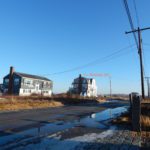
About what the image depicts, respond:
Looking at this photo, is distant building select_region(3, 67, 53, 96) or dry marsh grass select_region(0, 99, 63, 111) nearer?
dry marsh grass select_region(0, 99, 63, 111)

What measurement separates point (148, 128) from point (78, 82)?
87.8 metres

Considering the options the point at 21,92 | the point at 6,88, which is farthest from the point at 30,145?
the point at 6,88

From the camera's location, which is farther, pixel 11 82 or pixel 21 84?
pixel 11 82

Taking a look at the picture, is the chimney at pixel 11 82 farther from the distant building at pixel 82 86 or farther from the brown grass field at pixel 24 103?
the distant building at pixel 82 86

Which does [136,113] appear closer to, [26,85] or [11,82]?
[11,82]

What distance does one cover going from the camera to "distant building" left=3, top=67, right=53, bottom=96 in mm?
67125

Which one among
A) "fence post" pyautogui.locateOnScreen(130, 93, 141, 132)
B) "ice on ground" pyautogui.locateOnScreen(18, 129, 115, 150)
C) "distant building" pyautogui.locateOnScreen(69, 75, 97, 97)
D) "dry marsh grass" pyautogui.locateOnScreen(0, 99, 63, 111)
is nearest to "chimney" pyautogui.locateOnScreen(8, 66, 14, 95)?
"distant building" pyautogui.locateOnScreen(69, 75, 97, 97)

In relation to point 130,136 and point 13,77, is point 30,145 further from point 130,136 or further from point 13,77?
point 13,77

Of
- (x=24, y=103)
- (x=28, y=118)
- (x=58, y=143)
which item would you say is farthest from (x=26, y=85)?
(x=58, y=143)

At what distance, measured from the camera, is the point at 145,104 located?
1609 cm

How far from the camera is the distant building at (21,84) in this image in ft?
220

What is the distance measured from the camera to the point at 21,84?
66875mm

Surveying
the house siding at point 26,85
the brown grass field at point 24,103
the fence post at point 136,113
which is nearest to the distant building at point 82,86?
the house siding at point 26,85

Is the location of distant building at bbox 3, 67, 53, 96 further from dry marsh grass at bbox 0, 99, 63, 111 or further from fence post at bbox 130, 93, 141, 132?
fence post at bbox 130, 93, 141, 132
